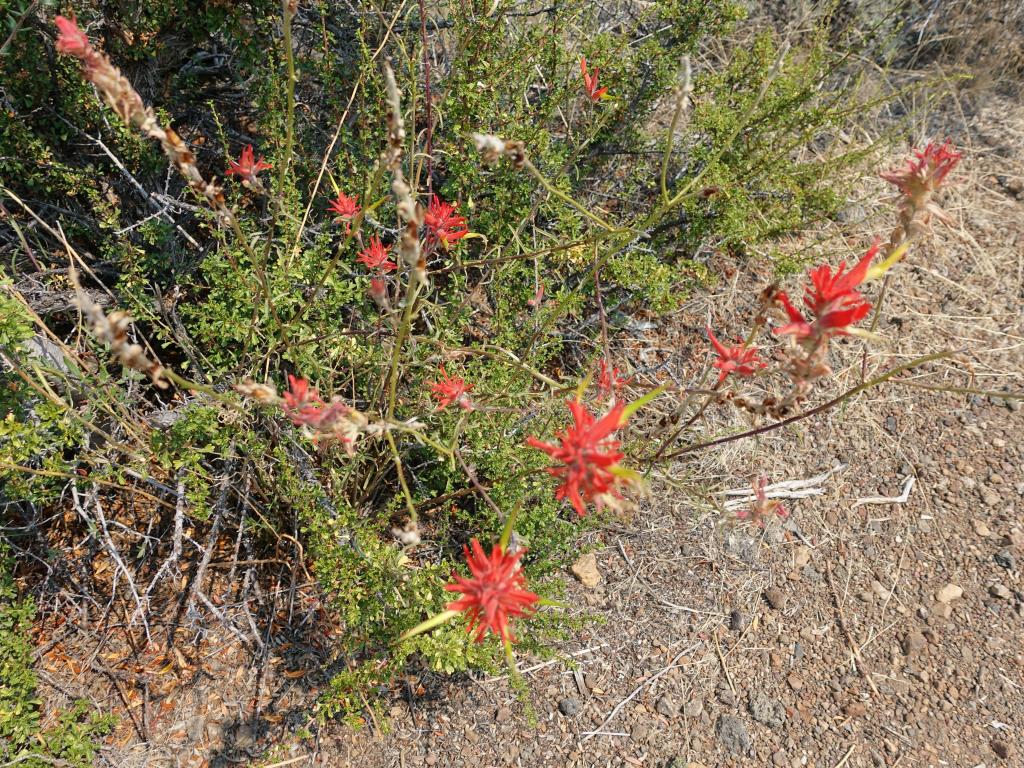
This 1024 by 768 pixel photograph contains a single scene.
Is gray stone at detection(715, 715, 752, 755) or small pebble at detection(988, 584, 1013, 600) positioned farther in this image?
small pebble at detection(988, 584, 1013, 600)

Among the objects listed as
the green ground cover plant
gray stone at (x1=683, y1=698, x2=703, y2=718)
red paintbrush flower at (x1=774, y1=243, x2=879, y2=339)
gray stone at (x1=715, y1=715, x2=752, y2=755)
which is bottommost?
gray stone at (x1=715, y1=715, x2=752, y2=755)

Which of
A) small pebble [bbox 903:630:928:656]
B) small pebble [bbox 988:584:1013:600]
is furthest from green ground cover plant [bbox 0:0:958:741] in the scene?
small pebble [bbox 988:584:1013:600]

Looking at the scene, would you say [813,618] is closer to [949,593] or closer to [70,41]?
[949,593]

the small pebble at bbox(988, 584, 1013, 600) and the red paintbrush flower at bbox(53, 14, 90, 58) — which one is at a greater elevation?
the red paintbrush flower at bbox(53, 14, 90, 58)

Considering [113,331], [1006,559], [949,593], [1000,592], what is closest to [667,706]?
[949,593]

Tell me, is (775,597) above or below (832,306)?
below

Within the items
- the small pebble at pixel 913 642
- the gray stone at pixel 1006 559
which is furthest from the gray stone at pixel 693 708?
the gray stone at pixel 1006 559

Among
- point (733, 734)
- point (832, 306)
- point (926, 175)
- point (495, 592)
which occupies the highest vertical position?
Answer: point (926, 175)

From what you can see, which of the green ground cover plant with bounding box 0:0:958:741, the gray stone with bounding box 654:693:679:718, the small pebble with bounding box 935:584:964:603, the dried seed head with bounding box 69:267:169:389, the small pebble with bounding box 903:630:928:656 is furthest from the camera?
the small pebble with bounding box 935:584:964:603

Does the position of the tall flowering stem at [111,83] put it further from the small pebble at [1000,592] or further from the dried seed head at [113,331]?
the small pebble at [1000,592]

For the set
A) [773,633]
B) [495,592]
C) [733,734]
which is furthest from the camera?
[773,633]

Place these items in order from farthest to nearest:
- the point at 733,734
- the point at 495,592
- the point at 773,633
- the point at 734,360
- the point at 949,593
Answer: the point at 949,593 < the point at 773,633 < the point at 733,734 < the point at 734,360 < the point at 495,592

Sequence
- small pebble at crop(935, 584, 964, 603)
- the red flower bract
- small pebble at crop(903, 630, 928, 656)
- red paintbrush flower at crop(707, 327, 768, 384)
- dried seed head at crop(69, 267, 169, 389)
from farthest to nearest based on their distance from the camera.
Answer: small pebble at crop(935, 584, 964, 603)
small pebble at crop(903, 630, 928, 656)
red paintbrush flower at crop(707, 327, 768, 384)
the red flower bract
dried seed head at crop(69, 267, 169, 389)

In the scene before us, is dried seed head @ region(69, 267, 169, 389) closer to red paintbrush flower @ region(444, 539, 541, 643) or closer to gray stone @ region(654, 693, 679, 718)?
red paintbrush flower @ region(444, 539, 541, 643)
